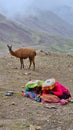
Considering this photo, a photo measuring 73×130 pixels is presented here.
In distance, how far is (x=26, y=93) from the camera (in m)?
15.8

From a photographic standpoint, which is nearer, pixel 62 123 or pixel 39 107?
pixel 62 123

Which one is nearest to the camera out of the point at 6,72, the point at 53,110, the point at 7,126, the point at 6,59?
the point at 7,126

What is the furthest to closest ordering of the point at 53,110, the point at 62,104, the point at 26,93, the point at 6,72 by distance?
the point at 6,72 < the point at 26,93 < the point at 62,104 < the point at 53,110

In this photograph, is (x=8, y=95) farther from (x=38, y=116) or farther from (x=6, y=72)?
(x=6, y=72)

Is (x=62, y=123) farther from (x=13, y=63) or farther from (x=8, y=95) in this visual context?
(x=13, y=63)

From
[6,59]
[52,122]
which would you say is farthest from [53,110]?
[6,59]

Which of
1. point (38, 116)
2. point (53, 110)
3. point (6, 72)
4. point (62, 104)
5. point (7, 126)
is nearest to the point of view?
point (7, 126)

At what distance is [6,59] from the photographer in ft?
101

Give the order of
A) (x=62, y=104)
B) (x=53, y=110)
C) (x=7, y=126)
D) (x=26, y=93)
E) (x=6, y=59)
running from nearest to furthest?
(x=7, y=126) < (x=53, y=110) < (x=62, y=104) < (x=26, y=93) < (x=6, y=59)

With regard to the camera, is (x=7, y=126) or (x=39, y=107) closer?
(x=7, y=126)

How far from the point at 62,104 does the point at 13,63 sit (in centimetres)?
1522

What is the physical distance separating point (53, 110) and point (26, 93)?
2.39 metres

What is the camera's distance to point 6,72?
2425 cm

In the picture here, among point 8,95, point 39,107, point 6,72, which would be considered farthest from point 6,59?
point 39,107
